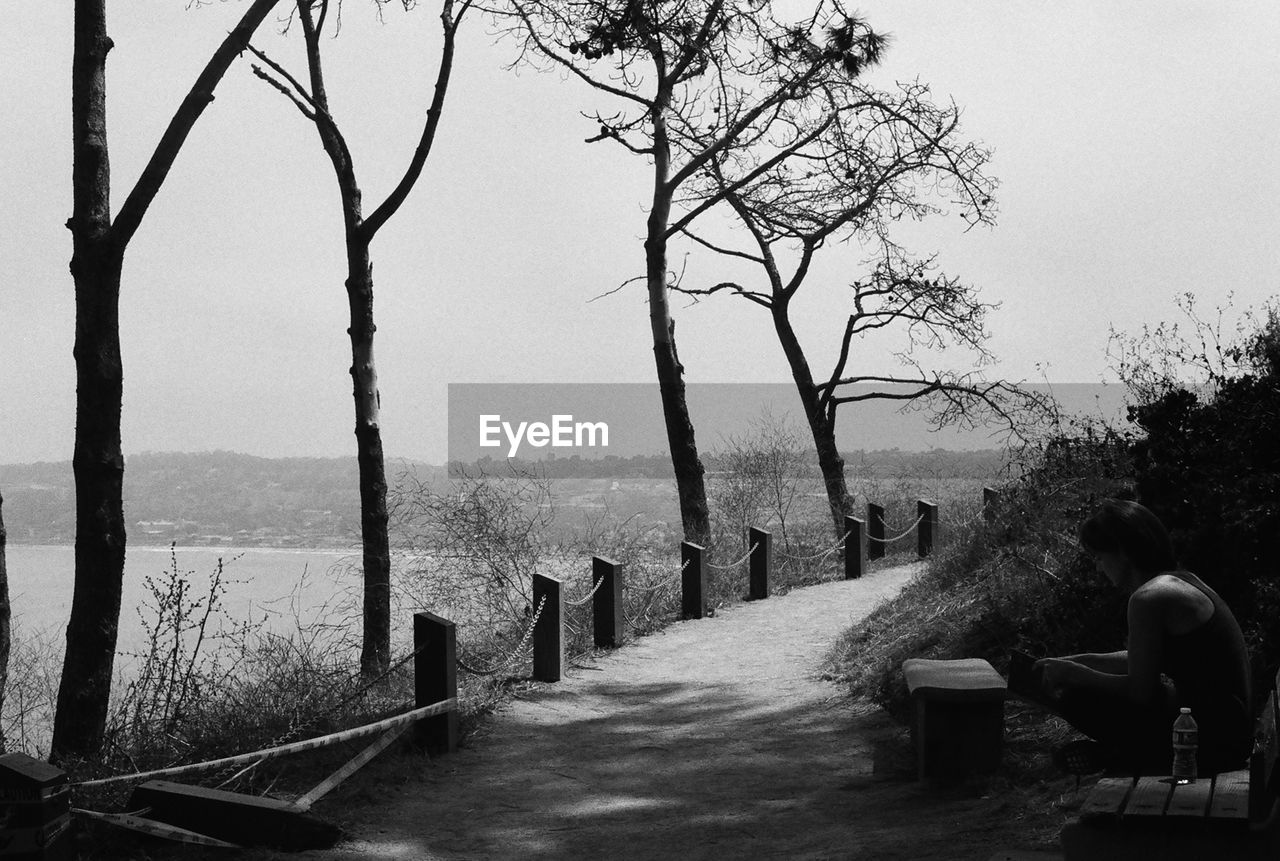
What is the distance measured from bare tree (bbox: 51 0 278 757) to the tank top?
6.86 m

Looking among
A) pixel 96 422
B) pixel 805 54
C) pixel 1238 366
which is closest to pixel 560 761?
pixel 96 422

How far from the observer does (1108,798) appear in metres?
3.94

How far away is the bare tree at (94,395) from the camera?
8.45 m

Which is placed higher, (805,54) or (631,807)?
(805,54)

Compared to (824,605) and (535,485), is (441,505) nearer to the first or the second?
(535,485)

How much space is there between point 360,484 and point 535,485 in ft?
7.06

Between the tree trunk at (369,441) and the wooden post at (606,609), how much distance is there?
3.25 m

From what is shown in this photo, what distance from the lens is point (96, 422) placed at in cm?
850

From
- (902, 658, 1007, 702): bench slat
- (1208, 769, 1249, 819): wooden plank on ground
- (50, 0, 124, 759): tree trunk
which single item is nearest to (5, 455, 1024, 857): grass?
(50, 0, 124, 759): tree trunk

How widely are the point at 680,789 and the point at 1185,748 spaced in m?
3.66

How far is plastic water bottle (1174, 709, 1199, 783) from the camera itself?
13.4 feet

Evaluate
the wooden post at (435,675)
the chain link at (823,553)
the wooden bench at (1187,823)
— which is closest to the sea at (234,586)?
the wooden post at (435,675)

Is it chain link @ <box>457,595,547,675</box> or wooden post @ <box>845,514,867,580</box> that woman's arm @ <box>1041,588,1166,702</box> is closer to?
chain link @ <box>457,595,547,675</box>

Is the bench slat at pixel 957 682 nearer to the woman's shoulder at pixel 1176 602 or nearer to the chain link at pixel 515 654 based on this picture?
the woman's shoulder at pixel 1176 602
